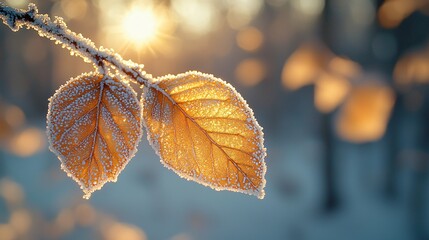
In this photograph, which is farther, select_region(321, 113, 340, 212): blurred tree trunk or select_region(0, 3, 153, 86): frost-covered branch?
select_region(321, 113, 340, 212): blurred tree trunk

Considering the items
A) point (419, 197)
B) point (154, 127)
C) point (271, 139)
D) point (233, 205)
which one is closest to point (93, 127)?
point (154, 127)

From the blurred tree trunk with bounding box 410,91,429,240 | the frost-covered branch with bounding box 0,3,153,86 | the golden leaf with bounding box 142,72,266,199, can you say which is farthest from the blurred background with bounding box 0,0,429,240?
the golden leaf with bounding box 142,72,266,199

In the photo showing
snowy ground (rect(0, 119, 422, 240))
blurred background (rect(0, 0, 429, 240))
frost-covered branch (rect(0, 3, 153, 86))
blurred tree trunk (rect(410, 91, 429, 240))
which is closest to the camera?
frost-covered branch (rect(0, 3, 153, 86))

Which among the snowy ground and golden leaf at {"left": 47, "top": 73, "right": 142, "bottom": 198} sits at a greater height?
the snowy ground

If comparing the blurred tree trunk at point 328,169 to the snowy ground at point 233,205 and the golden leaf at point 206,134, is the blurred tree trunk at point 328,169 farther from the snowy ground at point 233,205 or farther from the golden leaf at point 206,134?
the golden leaf at point 206,134

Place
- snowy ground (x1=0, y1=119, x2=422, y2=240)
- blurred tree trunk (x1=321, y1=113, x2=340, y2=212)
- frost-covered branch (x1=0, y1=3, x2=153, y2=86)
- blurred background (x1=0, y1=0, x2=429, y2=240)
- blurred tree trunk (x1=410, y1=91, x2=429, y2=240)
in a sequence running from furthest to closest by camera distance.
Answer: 1. snowy ground (x1=0, y1=119, x2=422, y2=240)
2. blurred tree trunk (x1=321, y1=113, x2=340, y2=212)
3. blurred tree trunk (x1=410, y1=91, x2=429, y2=240)
4. blurred background (x1=0, y1=0, x2=429, y2=240)
5. frost-covered branch (x1=0, y1=3, x2=153, y2=86)

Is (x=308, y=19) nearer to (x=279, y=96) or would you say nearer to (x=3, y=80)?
(x=279, y=96)

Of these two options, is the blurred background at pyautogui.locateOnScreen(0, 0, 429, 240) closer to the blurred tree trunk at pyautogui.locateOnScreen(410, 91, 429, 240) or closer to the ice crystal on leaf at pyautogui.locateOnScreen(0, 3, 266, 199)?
the blurred tree trunk at pyautogui.locateOnScreen(410, 91, 429, 240)

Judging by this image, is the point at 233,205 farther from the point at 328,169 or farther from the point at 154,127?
the point at 154,127
